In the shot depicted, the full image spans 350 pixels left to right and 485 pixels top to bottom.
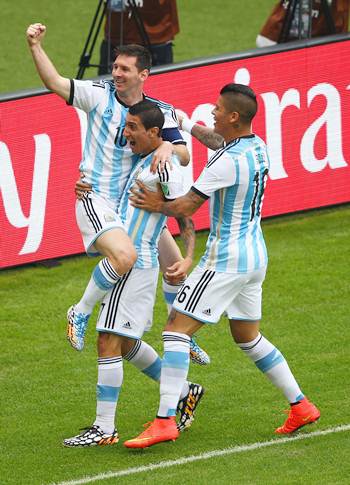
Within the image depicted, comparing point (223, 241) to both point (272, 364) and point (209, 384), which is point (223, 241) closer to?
point (272, 364)

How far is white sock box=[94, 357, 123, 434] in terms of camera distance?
324 inches

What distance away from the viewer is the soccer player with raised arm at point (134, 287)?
8133 mm

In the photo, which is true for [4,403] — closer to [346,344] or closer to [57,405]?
[57,405]

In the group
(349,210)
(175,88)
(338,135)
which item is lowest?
(349,210)

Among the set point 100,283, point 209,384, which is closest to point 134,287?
point 100,283

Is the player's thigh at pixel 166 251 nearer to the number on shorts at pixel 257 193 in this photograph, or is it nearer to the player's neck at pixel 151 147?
the player's neck at pixel 151 147

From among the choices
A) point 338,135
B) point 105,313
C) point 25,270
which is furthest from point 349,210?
point 105,313

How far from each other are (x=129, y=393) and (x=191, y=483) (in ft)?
6.14

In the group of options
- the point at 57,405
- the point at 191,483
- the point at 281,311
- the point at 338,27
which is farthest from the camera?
the point at 338,27

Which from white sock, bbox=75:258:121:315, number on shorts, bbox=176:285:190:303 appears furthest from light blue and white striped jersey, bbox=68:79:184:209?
number on shorts, bbox=176:285:190:303

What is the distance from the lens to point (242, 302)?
26.8ft

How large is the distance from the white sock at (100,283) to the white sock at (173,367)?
547 millimetres

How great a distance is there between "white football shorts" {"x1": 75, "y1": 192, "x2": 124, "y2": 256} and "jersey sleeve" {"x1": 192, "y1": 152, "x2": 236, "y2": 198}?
80 centimetres

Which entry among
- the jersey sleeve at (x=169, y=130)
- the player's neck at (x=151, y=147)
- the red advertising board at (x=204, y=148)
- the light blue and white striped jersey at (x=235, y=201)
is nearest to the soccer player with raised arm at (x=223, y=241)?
the light blue and white striped jersey at (x=235, y=201)
